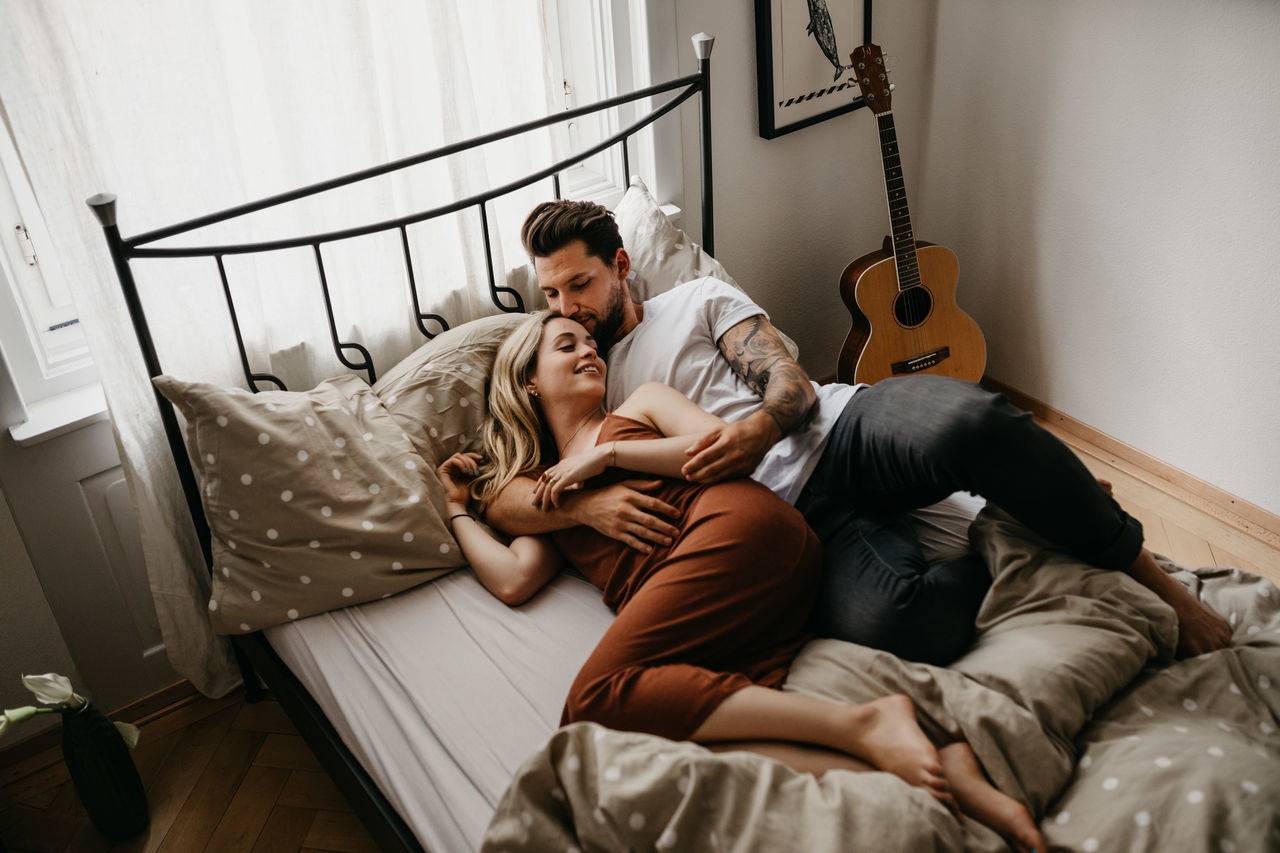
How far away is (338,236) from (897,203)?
4.50 feet

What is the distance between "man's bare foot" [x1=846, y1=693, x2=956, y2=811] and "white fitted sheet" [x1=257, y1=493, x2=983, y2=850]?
0.42 meters

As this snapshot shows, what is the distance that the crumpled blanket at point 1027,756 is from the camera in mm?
1010

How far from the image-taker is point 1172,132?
2.15 meters

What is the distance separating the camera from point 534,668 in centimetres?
144

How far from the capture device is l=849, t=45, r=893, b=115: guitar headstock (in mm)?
2324

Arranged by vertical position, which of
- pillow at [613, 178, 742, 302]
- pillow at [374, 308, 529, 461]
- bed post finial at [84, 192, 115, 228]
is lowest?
pillow at [374, 308, 529, 461]

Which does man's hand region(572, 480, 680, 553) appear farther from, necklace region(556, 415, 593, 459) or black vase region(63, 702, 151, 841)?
black vase region(63, 702, 151, 841)

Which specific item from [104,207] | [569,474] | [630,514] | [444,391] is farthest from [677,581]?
[104,207]

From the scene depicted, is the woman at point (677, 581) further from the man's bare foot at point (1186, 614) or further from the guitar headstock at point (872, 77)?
the guitar headstock at point (872, 77)

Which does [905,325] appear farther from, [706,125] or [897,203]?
[706,125]

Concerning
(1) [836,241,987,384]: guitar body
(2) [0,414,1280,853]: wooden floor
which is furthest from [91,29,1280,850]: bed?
(1) [836,241,987,384]: guitar body

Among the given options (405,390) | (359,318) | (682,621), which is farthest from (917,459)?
(359,318)

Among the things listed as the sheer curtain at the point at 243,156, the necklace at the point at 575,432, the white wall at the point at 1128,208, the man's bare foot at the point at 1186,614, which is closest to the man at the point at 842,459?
the man's bare foot at the point at 1186,614

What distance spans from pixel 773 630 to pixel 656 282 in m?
0.90
